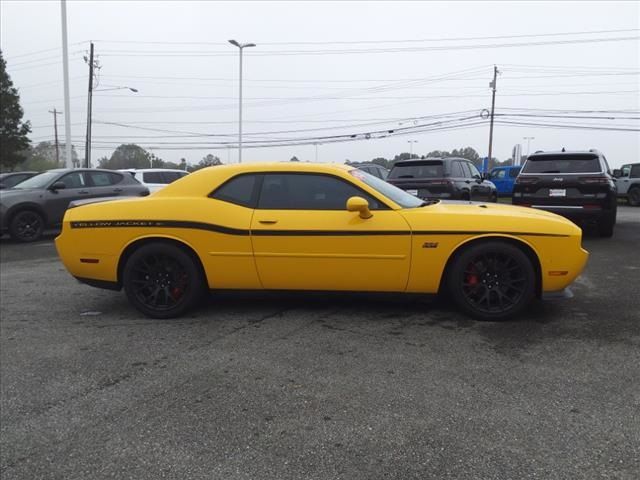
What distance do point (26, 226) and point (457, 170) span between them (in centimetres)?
896

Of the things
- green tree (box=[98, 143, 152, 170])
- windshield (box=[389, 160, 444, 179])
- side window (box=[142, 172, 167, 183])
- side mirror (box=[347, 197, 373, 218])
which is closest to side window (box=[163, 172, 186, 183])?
side window (box=[142, 172, 167, 183])

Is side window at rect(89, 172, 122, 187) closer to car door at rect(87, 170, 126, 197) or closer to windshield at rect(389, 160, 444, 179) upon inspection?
car door at rect(87, 170, 126, 197)

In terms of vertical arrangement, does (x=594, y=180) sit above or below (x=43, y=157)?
below

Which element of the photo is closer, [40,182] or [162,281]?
[162,281]

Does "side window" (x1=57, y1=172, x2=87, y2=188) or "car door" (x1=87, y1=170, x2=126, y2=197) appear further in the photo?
"car door" (x1=87, y1=170, x2=126, y2=197)

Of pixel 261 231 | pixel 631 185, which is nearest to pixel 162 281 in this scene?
pixel 261 231

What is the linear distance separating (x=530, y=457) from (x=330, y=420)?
1014 mm

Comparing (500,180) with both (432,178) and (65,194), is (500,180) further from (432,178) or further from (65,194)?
(65,194)

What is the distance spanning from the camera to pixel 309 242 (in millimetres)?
4395

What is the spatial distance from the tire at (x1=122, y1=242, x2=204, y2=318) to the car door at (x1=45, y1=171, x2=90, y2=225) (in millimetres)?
6813

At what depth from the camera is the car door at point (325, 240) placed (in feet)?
14.2

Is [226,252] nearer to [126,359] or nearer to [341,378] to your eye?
[126,359]

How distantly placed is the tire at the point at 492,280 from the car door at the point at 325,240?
494 mm

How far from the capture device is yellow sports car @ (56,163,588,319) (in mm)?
4285
